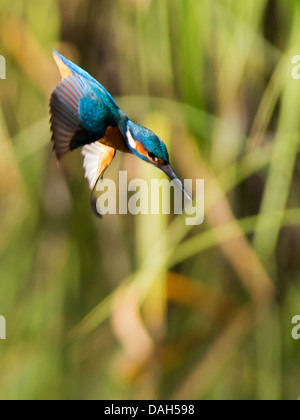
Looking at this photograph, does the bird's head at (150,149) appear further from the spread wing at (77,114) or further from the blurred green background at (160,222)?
the blurred green background at (160,222)

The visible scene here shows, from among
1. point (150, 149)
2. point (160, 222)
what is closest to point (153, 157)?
point (150, 149)

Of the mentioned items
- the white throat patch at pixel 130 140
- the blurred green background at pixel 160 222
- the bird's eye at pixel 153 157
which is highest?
the blurred green background at pixel 160 222

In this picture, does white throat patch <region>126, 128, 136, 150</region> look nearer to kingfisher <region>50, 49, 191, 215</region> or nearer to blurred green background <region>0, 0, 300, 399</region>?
kingfisher <region>50, 49, 191, 215</region>

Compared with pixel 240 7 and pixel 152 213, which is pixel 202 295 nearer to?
pixel 152 213

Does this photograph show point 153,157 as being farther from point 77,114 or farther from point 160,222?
point 160,222

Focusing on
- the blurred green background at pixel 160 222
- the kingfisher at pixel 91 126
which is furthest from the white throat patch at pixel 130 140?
the blurred green background at pixel 160 222
